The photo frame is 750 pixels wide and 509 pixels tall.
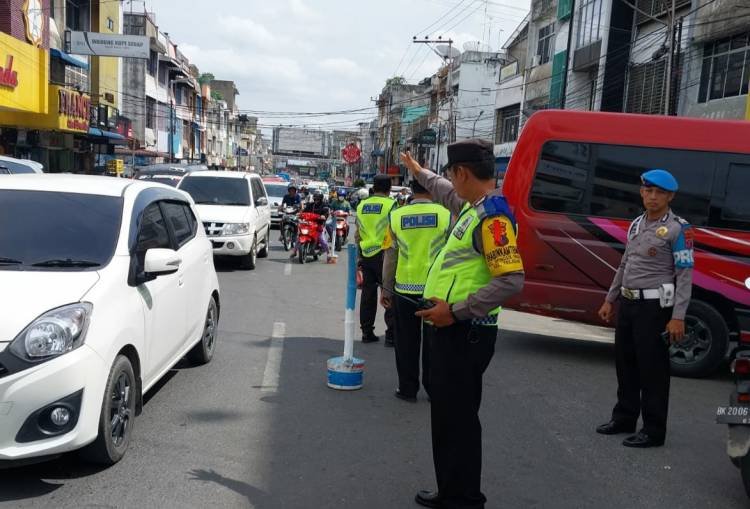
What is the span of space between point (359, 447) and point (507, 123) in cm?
3640

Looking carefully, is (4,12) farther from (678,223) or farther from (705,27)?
(678,223)

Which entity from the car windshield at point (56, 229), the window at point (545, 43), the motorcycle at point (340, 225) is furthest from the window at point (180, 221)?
the window at point (545, 43)

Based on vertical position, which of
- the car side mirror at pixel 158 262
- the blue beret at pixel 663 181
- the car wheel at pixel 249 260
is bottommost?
the car wheel at pixel 249 260

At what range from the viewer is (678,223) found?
4.96 meters

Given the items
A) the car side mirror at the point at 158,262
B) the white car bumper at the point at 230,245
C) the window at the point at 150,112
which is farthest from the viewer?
the window at the point at 150,112

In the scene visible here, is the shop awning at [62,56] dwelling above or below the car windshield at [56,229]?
above

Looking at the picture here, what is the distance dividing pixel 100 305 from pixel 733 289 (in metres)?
5.92

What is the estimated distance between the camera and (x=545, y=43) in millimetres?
34281

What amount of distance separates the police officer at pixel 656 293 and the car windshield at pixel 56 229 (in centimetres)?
357

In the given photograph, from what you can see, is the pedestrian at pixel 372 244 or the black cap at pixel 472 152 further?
the pedestrian at pixel 372 244

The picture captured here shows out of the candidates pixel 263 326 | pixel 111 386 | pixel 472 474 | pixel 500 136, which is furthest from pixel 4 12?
pixel 500 136

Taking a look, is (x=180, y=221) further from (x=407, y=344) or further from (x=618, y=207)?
(x=618, y=207)

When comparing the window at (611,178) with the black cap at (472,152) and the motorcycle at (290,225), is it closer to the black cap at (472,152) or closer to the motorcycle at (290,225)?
the black cap at (472,152)

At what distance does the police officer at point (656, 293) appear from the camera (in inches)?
192
